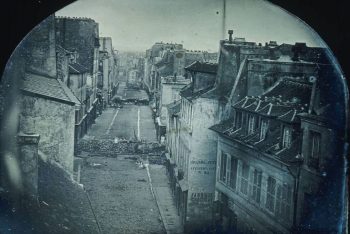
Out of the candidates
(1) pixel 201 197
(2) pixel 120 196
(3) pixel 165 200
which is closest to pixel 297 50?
(1) pixel 201 197

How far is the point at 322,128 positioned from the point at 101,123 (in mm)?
34872

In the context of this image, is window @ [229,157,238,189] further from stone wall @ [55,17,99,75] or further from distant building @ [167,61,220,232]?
stone wall @ [55,17,99,75]

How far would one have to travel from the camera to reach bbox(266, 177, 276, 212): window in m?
14.1

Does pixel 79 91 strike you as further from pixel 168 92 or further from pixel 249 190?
pixel 249 190

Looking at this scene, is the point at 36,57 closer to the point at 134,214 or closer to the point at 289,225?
the point at 134,214

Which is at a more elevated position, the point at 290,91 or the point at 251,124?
the point at 290,91

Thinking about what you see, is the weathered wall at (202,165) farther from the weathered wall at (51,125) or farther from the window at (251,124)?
the weathered wall at (51,125)

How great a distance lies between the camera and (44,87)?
15.6 metres

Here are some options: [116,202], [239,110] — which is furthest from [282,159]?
[116,202]

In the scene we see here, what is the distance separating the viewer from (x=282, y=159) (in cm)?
1310

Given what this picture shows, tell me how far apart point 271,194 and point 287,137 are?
6.96ft

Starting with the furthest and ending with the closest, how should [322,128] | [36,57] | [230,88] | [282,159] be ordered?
1. [230,88]
2. [36,57]
3. [282,159]
4. [322,128]

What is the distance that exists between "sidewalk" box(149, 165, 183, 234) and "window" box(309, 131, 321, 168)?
9171mm

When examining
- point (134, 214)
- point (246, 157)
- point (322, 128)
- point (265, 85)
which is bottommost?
point (134, 214)
